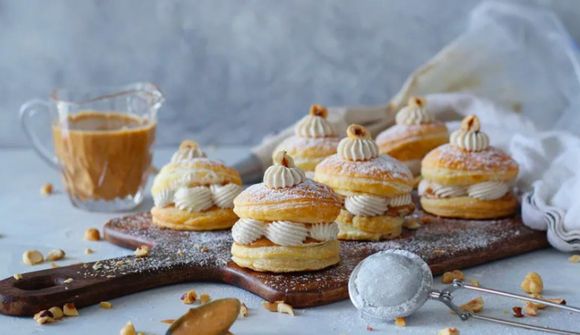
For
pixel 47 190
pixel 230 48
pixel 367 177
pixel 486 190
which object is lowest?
pixel 47 190

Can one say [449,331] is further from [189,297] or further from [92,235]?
[92,235]

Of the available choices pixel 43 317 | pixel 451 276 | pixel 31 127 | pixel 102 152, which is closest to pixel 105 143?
pixel 102 152

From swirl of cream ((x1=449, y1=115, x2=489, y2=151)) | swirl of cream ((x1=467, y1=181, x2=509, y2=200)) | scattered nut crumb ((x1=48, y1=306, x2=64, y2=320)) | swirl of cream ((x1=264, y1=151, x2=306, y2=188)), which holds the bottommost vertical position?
scattered nut crumb ((x1=48, y1=306, x2=64, y2=320))

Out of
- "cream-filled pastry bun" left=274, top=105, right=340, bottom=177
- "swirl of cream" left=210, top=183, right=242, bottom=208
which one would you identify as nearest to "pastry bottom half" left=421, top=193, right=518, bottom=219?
"cream-filled pastry bun" left=274, top=105, right=340, bottom=177

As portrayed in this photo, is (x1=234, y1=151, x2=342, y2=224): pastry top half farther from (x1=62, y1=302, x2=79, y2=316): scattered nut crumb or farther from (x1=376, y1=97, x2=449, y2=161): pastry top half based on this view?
(x1=376, y1=97, x2=449, y2=161): pastry top half

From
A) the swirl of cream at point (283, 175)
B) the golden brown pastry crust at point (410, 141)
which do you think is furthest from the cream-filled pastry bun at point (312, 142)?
the swirl of cream at point (283, 175)

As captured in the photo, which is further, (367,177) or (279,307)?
(367,177)

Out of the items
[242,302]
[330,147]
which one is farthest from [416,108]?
[242,302]
